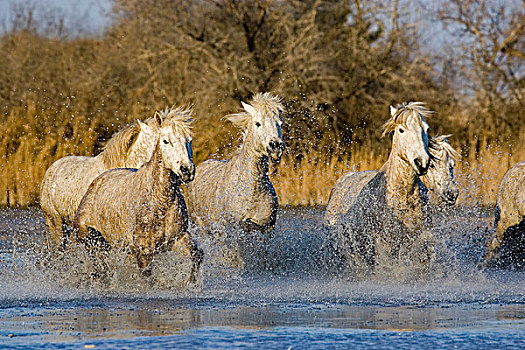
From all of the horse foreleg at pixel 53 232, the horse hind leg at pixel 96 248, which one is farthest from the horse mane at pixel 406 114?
the horse foreleg at pixel 53 232

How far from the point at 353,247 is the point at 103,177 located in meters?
2.67

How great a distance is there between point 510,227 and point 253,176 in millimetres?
3024

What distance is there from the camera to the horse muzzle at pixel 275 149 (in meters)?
9.16

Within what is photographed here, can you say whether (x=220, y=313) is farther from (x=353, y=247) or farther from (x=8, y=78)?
(x=8, y=78)

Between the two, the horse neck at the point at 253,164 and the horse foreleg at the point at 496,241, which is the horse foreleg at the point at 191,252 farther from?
the horse foreleg at the point at 496,241

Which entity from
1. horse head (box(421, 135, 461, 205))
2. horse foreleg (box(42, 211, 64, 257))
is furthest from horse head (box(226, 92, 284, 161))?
horse foreleg (box(42, 211, 64, 257))

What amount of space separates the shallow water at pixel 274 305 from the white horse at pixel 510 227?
1.04 ft

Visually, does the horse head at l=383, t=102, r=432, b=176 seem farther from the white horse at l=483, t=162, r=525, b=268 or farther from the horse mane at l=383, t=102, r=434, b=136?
the white horse at l=483, t=162, r=525, b=268

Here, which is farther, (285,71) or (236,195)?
(285,71)

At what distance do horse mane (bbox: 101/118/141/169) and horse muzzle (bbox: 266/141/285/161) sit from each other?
5.01 feet

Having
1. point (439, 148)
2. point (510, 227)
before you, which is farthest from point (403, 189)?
point (510, 227)

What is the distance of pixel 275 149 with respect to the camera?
9195 mm

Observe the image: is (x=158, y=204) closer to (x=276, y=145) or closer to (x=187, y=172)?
(x=187, y=172)

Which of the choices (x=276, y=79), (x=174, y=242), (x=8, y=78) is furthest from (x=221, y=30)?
(x=174, y=242)
